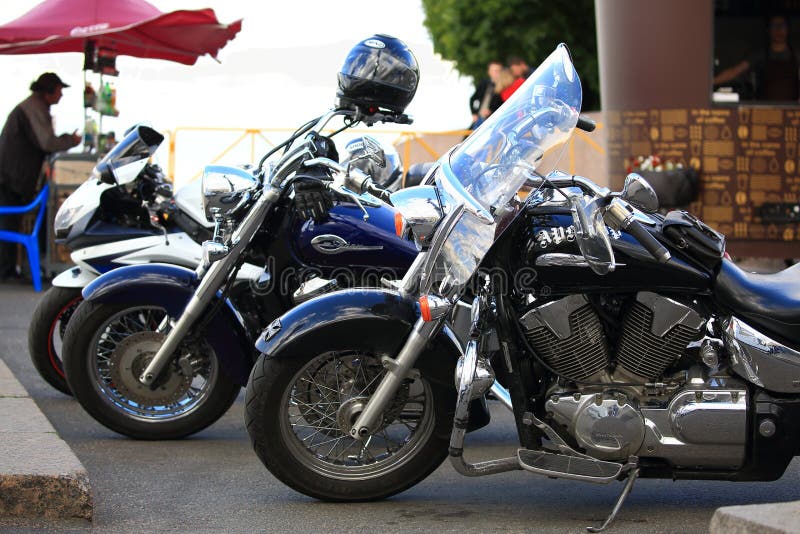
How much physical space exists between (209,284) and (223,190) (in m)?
0.39

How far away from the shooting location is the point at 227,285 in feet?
18.3

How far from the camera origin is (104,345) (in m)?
5.91

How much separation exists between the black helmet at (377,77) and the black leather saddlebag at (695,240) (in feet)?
4.79

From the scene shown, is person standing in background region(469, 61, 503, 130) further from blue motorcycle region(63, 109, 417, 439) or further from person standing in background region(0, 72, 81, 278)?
blue motorcycle region(63, 109, 417, 439)

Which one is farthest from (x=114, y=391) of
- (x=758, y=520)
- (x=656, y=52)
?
(x=656, y=52)

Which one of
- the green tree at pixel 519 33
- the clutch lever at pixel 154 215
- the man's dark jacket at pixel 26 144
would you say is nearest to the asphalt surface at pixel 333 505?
the clutch lever at pixel 154 215

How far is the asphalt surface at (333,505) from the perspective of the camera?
14.9 feet

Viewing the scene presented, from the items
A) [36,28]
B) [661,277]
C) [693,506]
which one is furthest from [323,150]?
[36,28]

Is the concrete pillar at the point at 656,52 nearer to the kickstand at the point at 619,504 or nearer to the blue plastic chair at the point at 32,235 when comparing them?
the blue plastic chair at the point at 32,235

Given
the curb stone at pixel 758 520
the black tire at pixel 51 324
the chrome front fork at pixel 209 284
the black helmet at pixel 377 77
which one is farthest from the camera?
the black tire at pixel 51 324

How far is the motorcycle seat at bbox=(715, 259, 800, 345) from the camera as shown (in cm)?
448

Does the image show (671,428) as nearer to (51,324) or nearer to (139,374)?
(139,374)

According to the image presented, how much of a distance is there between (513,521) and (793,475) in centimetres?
139

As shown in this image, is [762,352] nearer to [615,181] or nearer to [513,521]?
[513,521]
